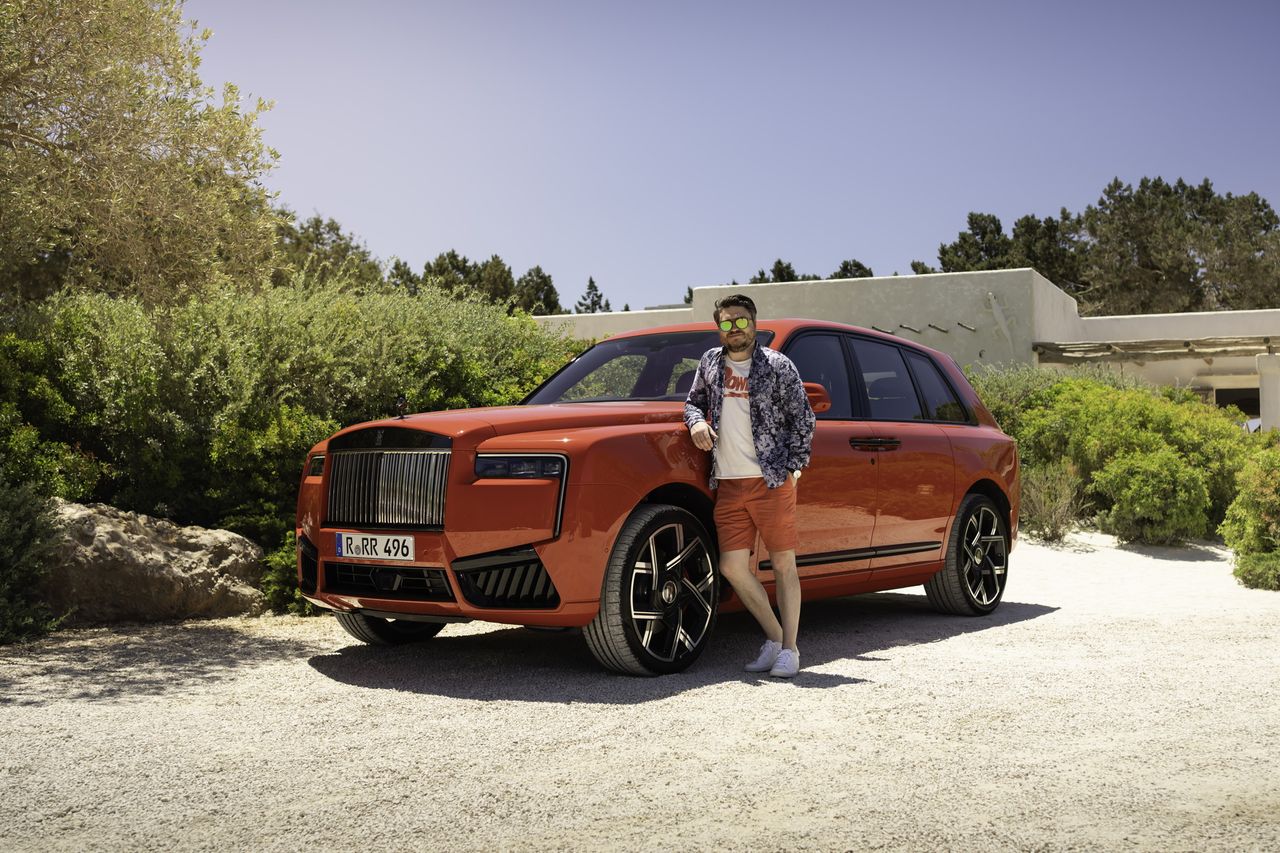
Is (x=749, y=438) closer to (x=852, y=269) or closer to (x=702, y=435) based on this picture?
Result: (x=702, y=435)

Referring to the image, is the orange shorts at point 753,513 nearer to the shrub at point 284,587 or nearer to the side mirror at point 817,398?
the side mirror at point 817,398

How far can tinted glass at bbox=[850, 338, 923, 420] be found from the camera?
814 cm

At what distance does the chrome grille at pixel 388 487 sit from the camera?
6.18 meters

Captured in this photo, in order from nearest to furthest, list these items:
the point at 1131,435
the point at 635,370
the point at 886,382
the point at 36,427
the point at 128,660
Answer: the point at 128,660 → the point at 635,370 → the point at 886,382 → the point at 36,427 → the point at 1131,435

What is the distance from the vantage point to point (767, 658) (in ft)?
21.8

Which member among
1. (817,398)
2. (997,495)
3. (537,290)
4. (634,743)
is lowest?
(634,743)

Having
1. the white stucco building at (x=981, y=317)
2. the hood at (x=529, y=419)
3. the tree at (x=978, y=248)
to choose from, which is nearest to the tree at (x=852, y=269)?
the tree at (x=978, y=248)

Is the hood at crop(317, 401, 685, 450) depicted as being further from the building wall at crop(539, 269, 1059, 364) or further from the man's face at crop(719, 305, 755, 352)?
the building wall at crop(539, 269, 1059, 364)

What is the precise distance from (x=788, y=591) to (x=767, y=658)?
369 mm

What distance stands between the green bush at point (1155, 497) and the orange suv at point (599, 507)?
7.84 m

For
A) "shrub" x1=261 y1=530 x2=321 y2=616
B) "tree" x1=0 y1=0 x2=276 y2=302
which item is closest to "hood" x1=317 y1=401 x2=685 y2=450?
"shrub" x1=261 y1=530 x2=321 y2=616

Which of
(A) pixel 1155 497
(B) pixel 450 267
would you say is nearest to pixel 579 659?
(A) pixel 1155 497

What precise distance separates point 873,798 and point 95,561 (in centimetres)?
598

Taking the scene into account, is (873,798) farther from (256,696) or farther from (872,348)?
(872,348)
